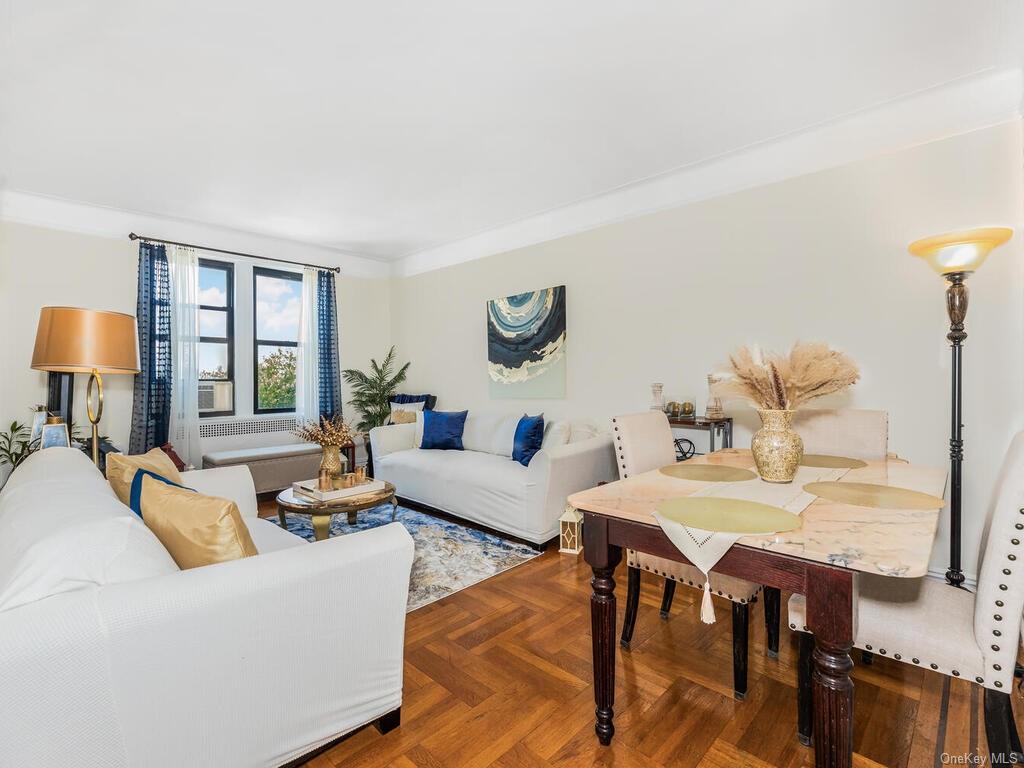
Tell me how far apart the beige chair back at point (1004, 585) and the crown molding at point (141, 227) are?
5.48 meters

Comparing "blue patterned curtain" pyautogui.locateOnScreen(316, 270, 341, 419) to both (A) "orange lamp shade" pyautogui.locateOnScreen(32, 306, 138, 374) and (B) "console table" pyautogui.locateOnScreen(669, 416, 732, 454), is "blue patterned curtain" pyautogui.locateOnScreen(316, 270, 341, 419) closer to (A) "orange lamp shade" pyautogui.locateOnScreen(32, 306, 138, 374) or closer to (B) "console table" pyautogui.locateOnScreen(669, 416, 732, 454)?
(A) "orange lamp shade" pyautogui.locateOnScreen(32, 306, 138, 374)

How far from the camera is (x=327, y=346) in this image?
531cm

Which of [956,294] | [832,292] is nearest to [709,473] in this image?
[956,294]

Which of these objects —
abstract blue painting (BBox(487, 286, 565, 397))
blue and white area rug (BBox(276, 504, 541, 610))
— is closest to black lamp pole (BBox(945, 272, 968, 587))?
blue and white area rug (BBox(276, 504, 541, 610))

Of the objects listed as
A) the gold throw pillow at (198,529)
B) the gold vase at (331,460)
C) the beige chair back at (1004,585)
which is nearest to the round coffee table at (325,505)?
the gold vase at (331,460)

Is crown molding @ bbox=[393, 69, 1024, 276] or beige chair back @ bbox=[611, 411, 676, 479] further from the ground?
crown molding @ bbox=[393, 69, 1024, 276]

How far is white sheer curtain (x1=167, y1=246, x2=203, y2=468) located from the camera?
4.30m

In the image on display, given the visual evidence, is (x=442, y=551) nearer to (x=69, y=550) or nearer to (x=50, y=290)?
(x=69, y=550)

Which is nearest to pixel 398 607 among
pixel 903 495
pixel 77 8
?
pixel 903 495

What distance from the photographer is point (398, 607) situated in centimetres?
148

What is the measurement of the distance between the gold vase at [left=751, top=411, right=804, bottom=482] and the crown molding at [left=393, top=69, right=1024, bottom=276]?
212cm

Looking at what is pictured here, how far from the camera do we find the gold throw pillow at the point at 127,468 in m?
1.80

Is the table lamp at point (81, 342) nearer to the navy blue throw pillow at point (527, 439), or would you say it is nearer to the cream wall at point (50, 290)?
the cream wall at point (50, 290)

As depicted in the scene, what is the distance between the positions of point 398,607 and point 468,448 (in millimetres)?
2877
